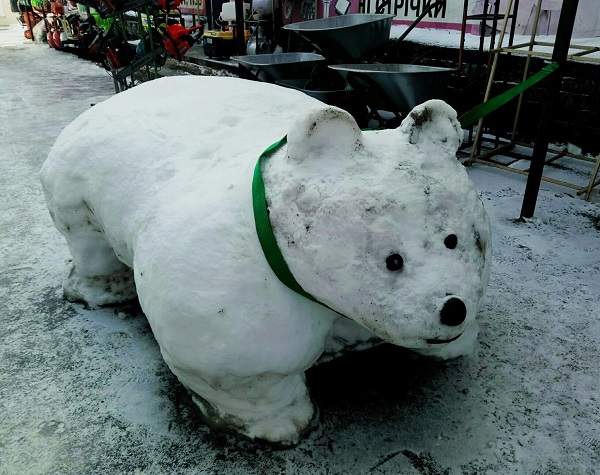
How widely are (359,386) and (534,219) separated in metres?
1.87

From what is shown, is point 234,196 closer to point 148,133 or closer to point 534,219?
point 148,133

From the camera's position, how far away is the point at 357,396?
1834mm

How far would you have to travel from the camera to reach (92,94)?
7.49 meters

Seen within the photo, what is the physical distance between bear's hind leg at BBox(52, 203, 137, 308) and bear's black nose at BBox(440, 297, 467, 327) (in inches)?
54.3

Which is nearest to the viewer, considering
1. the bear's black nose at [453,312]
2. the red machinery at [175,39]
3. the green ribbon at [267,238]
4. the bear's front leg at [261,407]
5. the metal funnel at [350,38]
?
the bear's black nose at [453,312]

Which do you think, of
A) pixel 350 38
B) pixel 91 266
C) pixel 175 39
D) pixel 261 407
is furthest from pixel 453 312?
pixel 175 39

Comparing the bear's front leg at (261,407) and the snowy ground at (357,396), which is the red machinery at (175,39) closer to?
the snowy ground at (357,396)

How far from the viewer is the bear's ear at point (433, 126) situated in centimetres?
135

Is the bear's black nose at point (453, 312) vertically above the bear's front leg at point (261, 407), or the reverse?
the bear's black nose at point (453, 312)

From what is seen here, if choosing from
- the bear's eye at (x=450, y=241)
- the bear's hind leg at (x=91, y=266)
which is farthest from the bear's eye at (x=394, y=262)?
the bear's hind leg at (x=91, y=266)

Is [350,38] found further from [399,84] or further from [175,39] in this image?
[175,39]

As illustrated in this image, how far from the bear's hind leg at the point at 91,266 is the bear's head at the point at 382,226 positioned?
104 cm

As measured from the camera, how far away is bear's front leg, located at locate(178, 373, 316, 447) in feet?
5.06

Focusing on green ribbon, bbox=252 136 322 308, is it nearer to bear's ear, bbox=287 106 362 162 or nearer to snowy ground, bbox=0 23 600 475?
bear's ear, bbox=287 106 362 162
